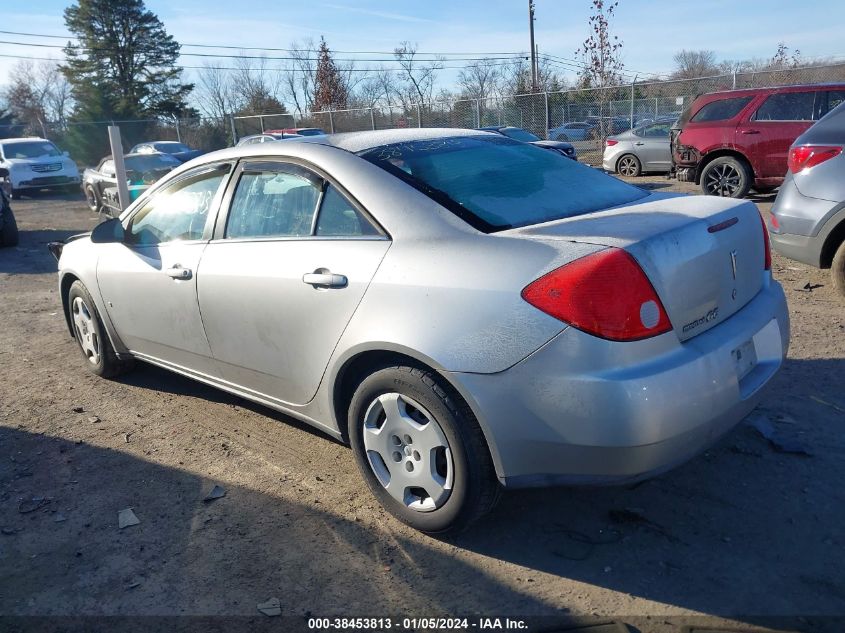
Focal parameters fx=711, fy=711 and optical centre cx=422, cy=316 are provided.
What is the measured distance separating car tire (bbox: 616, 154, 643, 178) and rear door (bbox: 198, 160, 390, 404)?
→ 15530 millimetres

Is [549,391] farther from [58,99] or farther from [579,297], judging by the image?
[58,99]

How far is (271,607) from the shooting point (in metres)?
2.64

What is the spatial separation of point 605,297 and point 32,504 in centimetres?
294

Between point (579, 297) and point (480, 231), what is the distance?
1.84 feet

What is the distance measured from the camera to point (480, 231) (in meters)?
2.81

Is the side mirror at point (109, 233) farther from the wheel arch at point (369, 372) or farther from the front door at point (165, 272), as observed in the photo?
the wheel arch at point (369, 372)

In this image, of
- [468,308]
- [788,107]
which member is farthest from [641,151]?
[468,308]

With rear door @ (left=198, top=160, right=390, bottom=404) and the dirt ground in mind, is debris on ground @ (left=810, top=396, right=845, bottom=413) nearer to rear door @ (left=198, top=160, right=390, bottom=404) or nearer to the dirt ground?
the dirt ground

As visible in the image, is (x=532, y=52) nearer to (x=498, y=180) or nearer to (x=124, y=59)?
(x=124, y=59)

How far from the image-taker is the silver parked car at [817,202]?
5.48 meters

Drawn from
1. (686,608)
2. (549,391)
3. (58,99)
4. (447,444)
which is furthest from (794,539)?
(58,99)

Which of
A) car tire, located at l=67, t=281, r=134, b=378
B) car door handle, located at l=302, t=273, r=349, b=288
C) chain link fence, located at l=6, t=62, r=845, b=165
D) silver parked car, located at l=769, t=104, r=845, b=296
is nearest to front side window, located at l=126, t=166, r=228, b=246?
car tire, located at l=67, t=281, r=134, b=378

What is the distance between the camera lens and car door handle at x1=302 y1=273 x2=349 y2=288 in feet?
9.94

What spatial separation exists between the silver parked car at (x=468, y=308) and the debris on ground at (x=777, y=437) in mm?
747
